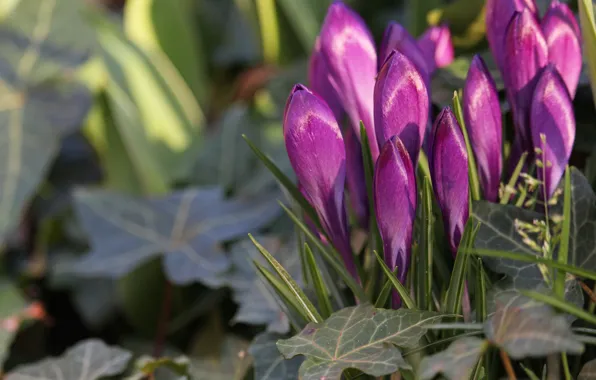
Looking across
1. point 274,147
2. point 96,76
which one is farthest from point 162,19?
point 274,147

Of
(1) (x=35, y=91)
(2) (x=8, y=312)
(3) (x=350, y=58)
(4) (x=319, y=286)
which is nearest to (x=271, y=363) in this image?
(4) (x=319, y=286)

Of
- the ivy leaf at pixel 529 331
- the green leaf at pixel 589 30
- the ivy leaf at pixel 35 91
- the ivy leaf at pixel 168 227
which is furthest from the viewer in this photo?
the ivy leaf at pixel 35 91

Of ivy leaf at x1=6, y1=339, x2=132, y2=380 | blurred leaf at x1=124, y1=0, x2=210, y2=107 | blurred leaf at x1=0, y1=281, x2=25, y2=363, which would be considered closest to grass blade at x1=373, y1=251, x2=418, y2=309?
ivy leaf at x1=6, y1=339, x2=132, y2=380

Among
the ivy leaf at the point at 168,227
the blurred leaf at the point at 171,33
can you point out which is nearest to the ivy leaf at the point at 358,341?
the ivy leaf at the point at 168,227

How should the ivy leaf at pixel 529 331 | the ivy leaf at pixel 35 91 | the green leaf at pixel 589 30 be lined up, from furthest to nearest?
the ivy leaf at pixel 35 91
the green leaf at pixel 589 30
the ivy leaf at pixel 529 331

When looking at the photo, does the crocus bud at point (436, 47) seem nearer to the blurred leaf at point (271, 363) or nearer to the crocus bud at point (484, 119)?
the crocus bud at point (484, 119)

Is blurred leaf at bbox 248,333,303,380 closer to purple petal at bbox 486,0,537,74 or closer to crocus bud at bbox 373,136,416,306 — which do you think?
crocus bud at bbox 373,136,416,306
